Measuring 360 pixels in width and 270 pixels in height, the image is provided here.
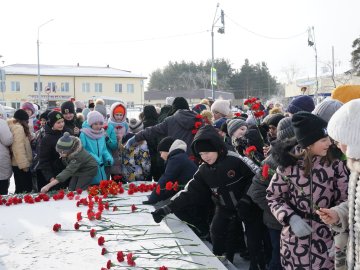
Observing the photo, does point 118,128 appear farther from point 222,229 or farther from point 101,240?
point 101,240

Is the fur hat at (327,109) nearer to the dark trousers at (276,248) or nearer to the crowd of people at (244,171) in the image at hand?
the crowd of people at (244,171)

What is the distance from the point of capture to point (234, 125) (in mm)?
4797

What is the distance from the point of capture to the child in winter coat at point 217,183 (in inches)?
147

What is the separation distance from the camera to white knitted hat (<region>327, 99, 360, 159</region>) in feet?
7.23

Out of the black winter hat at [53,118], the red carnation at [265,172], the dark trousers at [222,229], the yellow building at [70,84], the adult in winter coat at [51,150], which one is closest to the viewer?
the red carnation at [265,172]

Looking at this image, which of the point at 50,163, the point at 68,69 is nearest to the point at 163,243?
the point at 50,163

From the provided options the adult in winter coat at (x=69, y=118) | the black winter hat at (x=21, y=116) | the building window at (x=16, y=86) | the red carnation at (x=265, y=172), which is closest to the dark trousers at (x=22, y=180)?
the black winter hat at (x=21, y=116)

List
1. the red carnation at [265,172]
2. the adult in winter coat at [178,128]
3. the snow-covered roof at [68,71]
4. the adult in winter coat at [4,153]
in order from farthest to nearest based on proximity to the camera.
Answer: the snow-covered roof at [68,71] < the adult in winter coat at [4,153] < the adult in winter coat at [178,128] < the red carnation at [265,172]

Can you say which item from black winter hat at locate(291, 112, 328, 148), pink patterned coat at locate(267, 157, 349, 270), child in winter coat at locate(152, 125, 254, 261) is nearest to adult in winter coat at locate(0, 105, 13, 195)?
child in winter coat at locate(152, 125, 254, 261)

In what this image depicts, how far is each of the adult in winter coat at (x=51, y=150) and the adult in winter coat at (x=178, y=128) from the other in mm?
1096

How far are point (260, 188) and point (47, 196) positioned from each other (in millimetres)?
2382

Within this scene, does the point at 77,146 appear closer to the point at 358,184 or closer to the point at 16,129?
the point at 16,129

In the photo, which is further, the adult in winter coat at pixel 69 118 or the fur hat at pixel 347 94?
the adult in winter coat at pixel 69 118

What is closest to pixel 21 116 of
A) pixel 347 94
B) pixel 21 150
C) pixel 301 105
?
pixel 21 150
